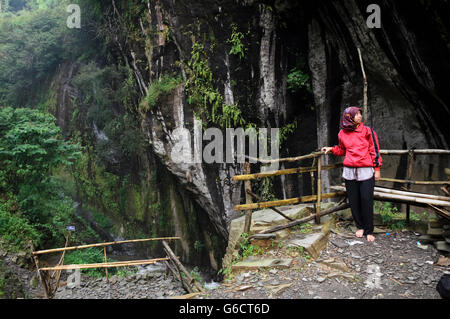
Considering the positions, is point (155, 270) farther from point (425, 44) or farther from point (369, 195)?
point (425, 44)

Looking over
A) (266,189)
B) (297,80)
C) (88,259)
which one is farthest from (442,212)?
(88,259)

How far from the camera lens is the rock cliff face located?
6500 millimetres

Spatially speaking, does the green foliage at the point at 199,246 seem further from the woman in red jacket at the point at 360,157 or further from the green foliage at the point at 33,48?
the green foliage at the point at 33,48

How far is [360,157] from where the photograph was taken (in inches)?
142

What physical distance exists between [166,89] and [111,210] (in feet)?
23.5

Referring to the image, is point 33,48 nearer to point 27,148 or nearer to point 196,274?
point 27,148

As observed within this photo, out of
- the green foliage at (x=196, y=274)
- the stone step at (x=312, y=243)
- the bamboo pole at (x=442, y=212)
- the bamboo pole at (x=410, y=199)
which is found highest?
the bamboo pole at (x=410, y=199)

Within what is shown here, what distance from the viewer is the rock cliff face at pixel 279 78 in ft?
21.3

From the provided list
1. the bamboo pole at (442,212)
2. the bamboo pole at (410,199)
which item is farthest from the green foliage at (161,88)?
the bamboo pole at (442,212)

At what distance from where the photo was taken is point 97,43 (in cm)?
1351

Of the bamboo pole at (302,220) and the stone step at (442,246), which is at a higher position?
the bamboo pole at (302,220)

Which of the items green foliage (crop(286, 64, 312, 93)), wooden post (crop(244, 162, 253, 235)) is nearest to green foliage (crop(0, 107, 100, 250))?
wooden post (crop(244, 162, 253, 235))

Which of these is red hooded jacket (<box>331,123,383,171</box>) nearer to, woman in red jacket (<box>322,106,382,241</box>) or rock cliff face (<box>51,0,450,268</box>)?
woman in red jacket (<box>322,106,382,241</box>)

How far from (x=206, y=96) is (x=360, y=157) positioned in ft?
18.3
